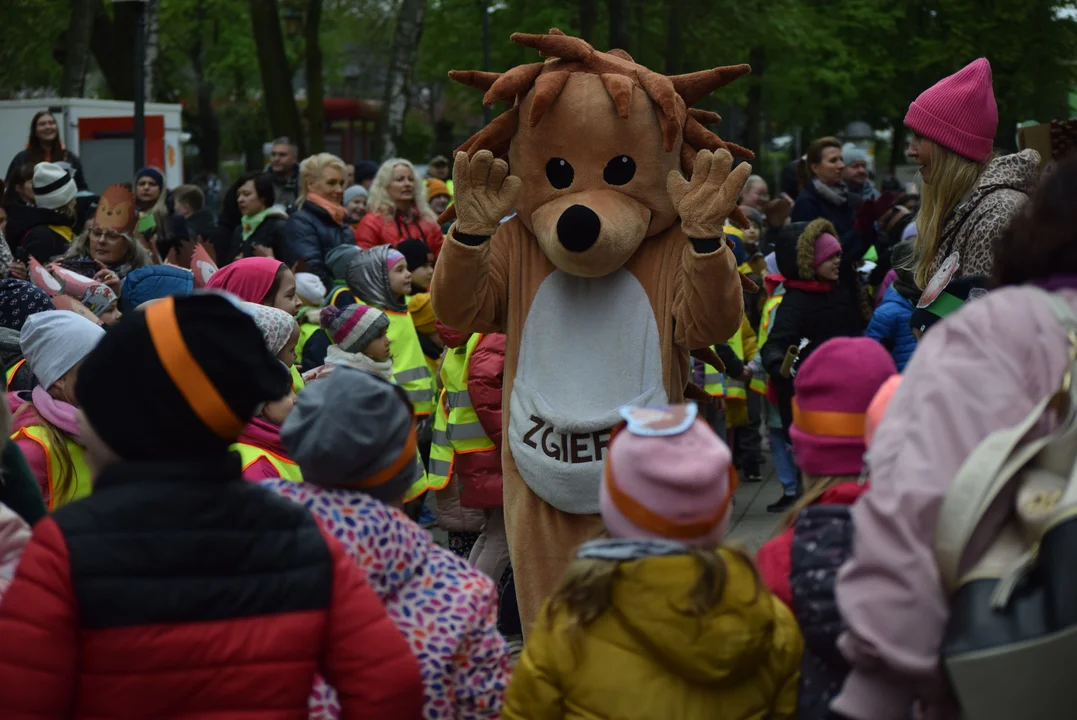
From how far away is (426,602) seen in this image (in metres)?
3.48

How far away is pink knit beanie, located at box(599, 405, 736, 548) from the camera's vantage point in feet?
10.7

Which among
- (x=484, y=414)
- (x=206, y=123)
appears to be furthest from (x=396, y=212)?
(x=206, y=123)

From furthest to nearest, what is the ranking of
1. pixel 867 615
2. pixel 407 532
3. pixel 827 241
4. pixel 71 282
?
pixel 827 241, pixel 71 282, pixel 407 532, pixel 867 615

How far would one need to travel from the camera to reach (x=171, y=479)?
302cm

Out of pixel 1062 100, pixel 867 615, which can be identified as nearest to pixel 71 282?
pixel 867 615

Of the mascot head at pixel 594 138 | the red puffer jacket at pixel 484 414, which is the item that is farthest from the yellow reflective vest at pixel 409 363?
the mascot head at pixel 594 138

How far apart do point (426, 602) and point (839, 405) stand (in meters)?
1.04

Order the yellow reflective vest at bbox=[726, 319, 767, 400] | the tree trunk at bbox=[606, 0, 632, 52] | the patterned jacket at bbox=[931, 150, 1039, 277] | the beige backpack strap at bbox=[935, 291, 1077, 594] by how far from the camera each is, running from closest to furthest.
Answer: the beige backpack strap at bbox=[935, 291, 1077, 594] < the patterned jacket at bbox=[931, 150, 1039, 277] < the yellow reflective vest at bbox=[726, 319, 767, 400] < the tree trunk at bbox=[606, 0, 632, 52]

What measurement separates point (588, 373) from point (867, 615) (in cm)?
287

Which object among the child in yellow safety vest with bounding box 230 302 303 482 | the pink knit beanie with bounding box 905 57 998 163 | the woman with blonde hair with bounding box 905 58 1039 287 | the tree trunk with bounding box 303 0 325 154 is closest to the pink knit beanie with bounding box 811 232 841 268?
the woman with blonde hair with bounding box 905 58 1039 287

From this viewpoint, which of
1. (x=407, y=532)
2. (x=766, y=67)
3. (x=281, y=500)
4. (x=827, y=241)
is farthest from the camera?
(x=766, y=67)

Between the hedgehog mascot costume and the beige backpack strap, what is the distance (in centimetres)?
265

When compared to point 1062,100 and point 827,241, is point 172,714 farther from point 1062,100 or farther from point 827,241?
point 1062,100

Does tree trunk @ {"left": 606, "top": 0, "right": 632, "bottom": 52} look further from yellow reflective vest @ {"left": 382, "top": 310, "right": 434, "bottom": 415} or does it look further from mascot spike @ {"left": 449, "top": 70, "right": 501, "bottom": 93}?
mascot spike @ {"left": 449, "top": 70, "right": 501, "bottom": 93}
